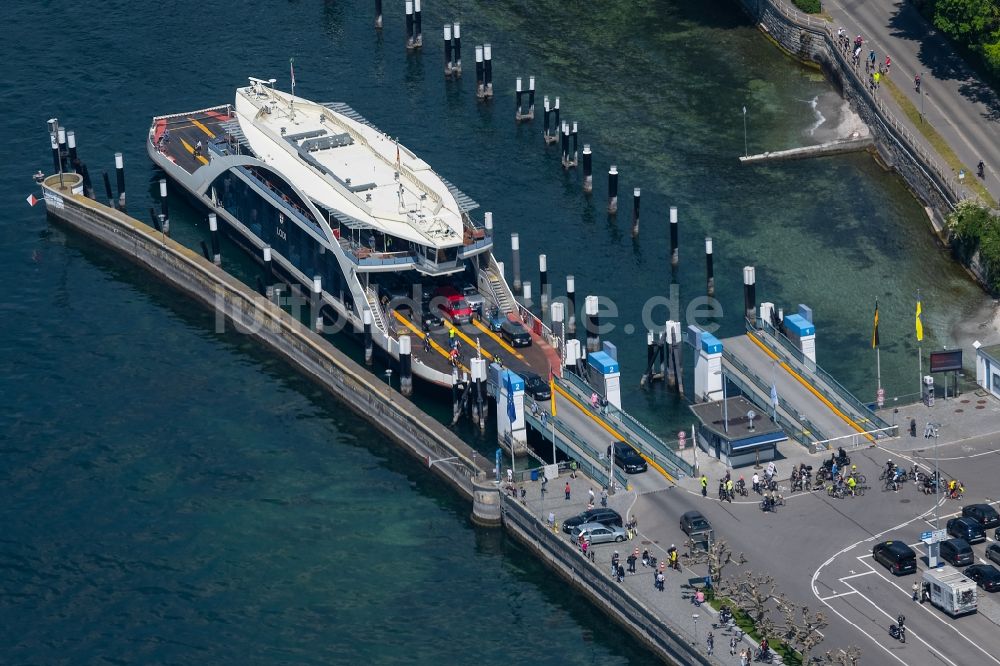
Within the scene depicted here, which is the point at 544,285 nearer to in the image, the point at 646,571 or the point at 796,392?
the point at 796,392

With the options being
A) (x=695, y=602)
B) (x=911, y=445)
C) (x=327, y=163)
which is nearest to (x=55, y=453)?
(x=327, y=163)

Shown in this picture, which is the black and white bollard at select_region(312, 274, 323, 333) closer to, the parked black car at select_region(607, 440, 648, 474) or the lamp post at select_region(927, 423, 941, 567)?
the parked black car at select_region(607, 440, 648, 474)

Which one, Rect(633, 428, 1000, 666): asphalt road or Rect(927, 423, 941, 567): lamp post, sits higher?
Rect(927, 423, 941, 567): lamp post

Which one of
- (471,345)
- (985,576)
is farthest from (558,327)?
(985,576)

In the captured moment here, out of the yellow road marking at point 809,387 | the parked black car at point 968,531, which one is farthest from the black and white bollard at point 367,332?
the parked black car at point 968,531

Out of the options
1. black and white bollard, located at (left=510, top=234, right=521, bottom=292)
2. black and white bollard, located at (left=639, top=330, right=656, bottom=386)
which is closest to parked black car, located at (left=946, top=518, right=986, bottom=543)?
black and white bollard, located at (left=639, top=330, right=656, bottom=386)

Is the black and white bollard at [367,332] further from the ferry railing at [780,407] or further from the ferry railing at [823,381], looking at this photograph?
the ferry railing at [823,381]
